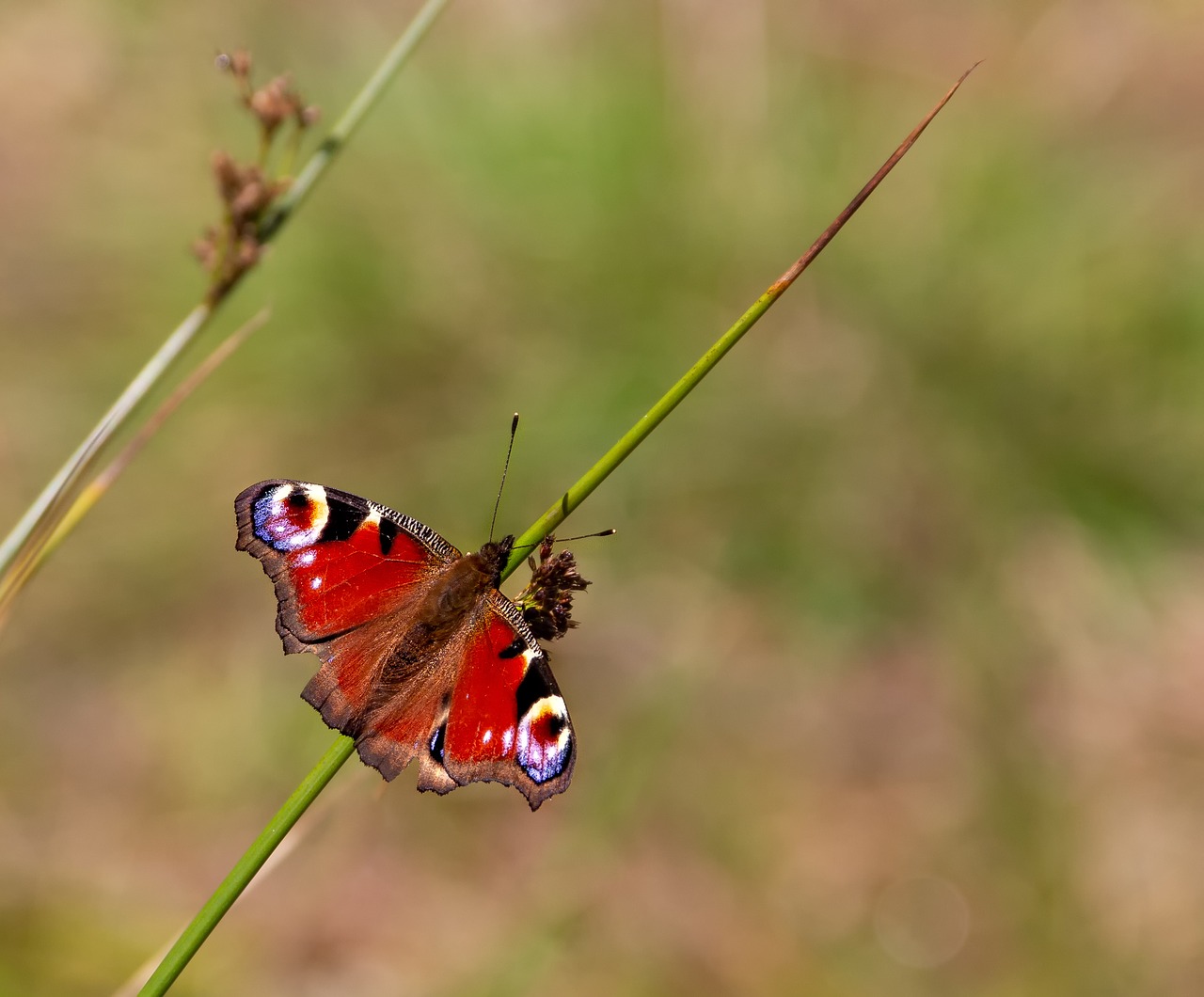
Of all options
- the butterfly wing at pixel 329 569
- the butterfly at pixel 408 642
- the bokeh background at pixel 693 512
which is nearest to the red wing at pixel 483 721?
the butterfly at pixel 408 642

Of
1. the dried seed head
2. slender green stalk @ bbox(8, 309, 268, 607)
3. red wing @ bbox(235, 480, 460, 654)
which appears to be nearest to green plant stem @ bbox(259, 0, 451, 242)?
slender green stalk @ bbox(8, 309, 268, 607)

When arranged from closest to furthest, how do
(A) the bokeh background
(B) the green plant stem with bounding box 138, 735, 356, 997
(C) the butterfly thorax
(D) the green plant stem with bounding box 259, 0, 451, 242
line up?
1. (B) the green plant stem with bounding box 138, 735, 356, 997
2. (D) the green plant stem with bounding box 259, 0, 451, 242
3. (C) the butterfly thorax
4. (A) the bokeh background

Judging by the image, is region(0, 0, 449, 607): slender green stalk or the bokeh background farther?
the bokeh background

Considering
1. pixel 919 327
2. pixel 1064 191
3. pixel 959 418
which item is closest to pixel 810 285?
pixel 919 327

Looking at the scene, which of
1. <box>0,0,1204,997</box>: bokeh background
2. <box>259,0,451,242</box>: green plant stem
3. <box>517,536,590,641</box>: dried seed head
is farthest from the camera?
<box>0,0,1204,997</box>: bokeh background

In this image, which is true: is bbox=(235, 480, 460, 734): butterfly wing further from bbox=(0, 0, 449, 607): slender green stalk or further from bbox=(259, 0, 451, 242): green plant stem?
bbox=(259, 0, 451, 242): green plant stem

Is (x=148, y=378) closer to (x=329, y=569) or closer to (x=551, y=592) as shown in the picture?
(x=329, y=569)

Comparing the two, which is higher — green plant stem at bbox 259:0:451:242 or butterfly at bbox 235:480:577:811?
green plant stem at bbox 259:0:451:242

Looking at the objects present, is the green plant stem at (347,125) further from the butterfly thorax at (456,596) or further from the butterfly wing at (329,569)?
the butterfly thorax at (456,596)
